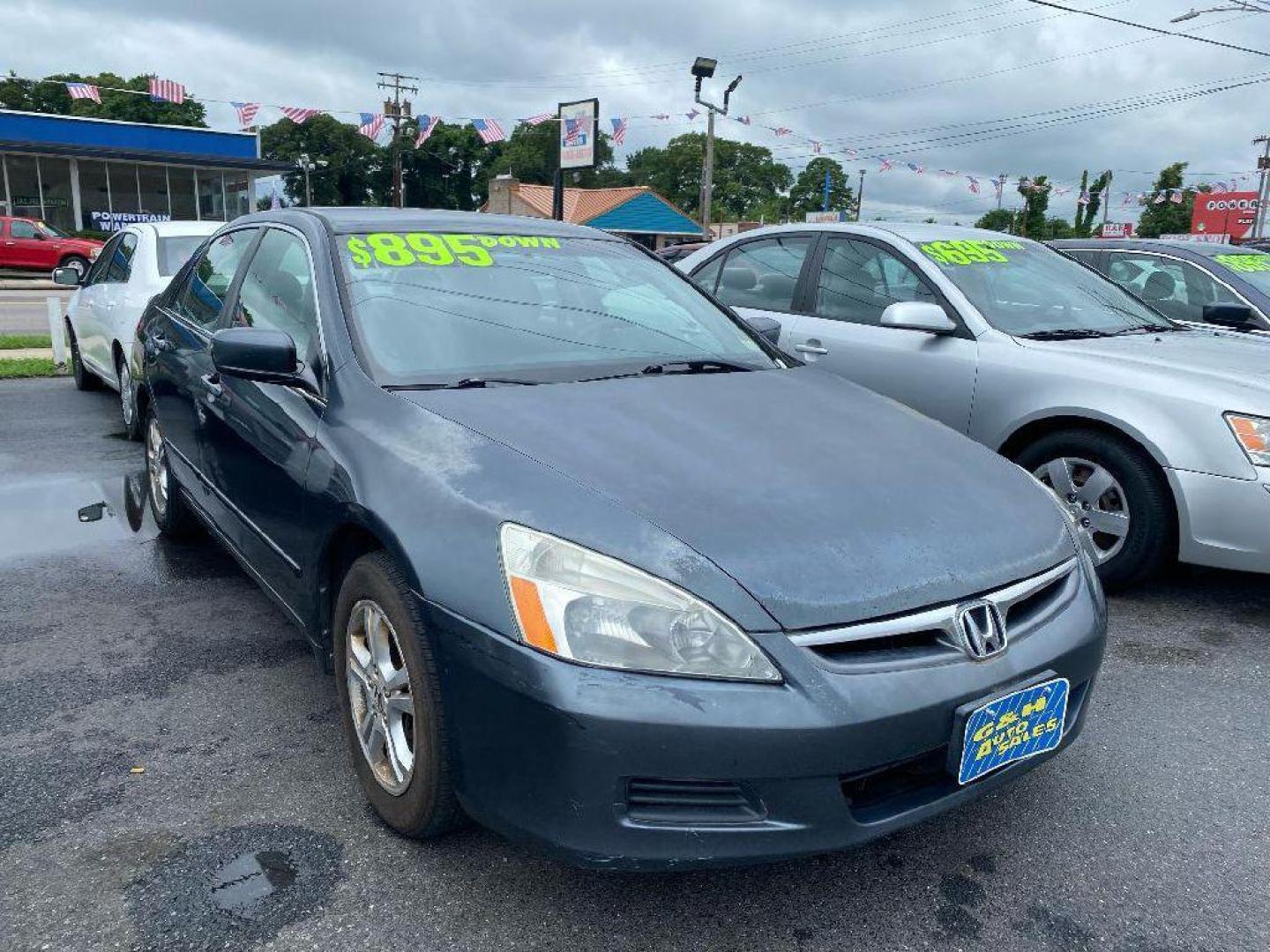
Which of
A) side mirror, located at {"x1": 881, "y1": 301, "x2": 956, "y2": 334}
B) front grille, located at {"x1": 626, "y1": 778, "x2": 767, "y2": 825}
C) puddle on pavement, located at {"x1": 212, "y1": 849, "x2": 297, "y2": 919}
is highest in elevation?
side mirror, located at {"x1": 881, "y1": 301, "x2": 956, "y2": 334}

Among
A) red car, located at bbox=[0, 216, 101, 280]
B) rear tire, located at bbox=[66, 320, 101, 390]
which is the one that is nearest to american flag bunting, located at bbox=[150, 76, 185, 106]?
red car, located at bbox=[0, 216, 101, 280]

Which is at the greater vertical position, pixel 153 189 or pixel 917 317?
pixel 153 189

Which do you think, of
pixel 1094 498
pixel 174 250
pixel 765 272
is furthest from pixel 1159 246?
pixel 174 250

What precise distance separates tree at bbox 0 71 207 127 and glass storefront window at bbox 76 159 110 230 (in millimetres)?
23534

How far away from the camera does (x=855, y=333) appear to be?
5.11 meters

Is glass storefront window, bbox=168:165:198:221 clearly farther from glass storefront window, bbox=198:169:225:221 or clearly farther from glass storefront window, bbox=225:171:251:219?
glass storefront window, bbox=225:171:251:219

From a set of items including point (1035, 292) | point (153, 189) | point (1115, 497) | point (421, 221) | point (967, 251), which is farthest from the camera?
point (153, 189)

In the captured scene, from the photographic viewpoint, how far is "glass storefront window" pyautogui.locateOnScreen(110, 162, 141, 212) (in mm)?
32938

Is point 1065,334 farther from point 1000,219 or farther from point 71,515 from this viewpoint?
point 1000,219

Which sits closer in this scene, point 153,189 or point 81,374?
point 81,374

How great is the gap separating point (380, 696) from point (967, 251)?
4.02 meters

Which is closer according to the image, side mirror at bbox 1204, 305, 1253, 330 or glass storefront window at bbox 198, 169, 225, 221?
side mirror at bbox 1204, 305, 1253, 330

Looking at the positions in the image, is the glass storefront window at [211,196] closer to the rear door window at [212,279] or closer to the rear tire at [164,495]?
the rear tire at [164,495]

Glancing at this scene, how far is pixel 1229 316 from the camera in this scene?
5992 mm
